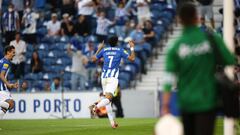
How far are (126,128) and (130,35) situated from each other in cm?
1079

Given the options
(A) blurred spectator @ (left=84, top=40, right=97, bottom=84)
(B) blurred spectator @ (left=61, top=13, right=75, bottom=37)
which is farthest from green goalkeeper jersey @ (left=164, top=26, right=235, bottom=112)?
(B) blurred spectator @ (left=61, top=13, right=75, bottom=37)

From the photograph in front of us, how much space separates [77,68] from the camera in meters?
30.6

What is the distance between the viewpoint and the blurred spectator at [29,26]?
33469mm

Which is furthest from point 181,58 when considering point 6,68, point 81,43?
point 81,43

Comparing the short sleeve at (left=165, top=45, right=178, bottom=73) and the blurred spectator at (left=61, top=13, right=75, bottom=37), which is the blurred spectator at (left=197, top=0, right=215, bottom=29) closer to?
the blurred spectator at (left=61, top=13, right=75, bottom=37)

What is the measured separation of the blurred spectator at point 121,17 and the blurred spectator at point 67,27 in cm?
202

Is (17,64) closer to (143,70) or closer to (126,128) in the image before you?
(143,70)

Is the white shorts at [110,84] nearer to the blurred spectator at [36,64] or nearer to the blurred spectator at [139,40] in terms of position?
the blurred spectator at [139,40]

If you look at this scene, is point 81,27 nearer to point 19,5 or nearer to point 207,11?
point 19,5

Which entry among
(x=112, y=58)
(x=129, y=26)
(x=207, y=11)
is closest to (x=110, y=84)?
(x=112, y=58)

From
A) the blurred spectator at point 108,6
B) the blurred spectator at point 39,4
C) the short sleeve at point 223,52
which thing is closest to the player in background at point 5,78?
the blurred spectator at point 108,6

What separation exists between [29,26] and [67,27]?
1788 mm

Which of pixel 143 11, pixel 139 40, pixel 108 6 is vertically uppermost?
pixel 108 6

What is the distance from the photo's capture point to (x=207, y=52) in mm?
9383
